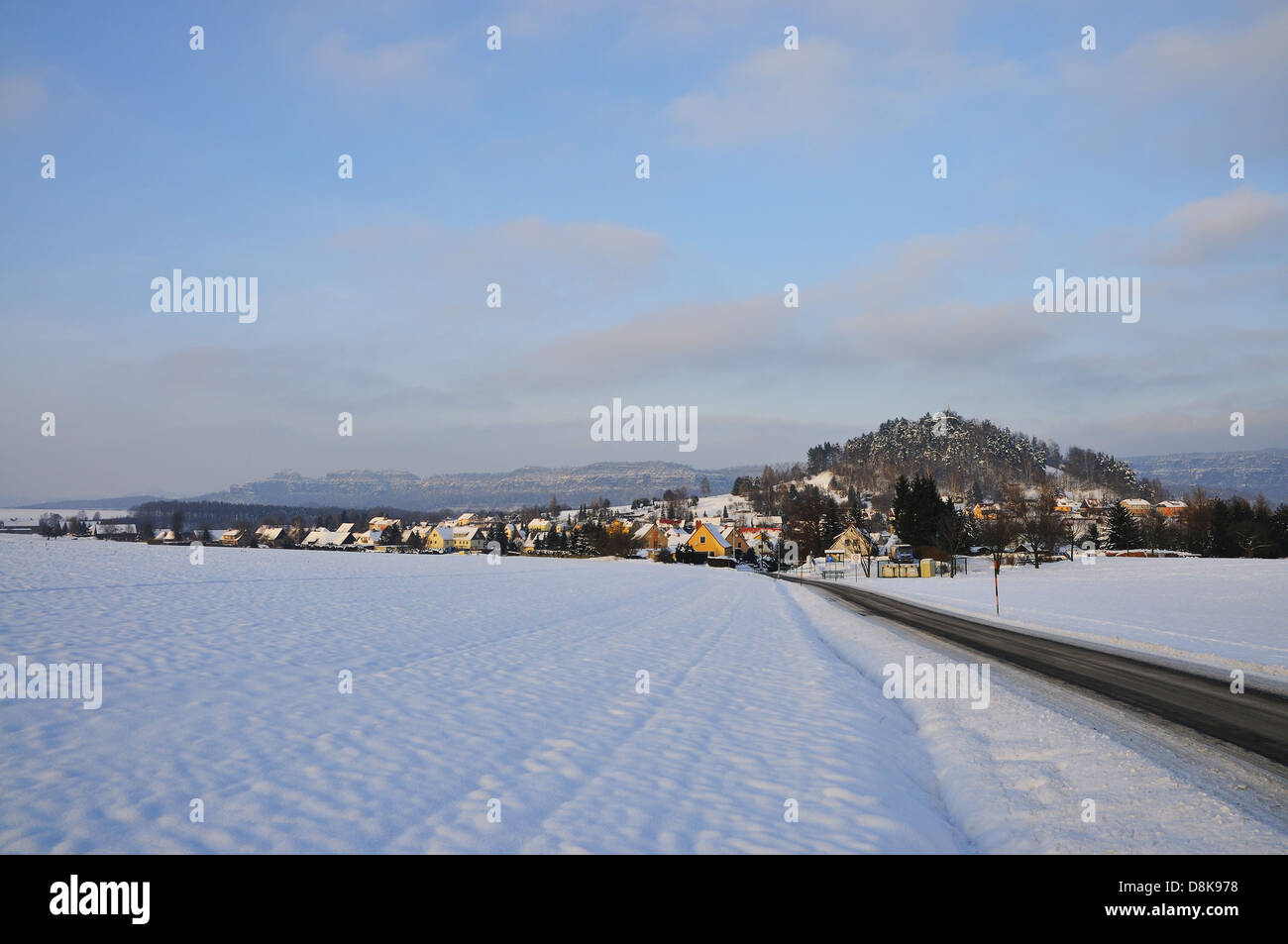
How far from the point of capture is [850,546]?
105 metres

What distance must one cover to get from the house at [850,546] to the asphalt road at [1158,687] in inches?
3230

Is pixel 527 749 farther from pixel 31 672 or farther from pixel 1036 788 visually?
pixel 31 672

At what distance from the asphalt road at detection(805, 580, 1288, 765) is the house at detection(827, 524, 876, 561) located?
82043 mm

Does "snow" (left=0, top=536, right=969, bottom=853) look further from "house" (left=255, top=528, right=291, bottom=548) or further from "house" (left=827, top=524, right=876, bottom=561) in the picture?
"house" (left=255, top=528, right=291, bottom=548)

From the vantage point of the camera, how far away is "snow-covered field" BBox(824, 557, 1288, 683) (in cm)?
1741

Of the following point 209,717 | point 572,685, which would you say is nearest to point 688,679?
point 572,685

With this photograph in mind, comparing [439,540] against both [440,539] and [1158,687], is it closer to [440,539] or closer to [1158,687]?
[440,539]

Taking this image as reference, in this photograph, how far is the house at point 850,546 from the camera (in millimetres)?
101656

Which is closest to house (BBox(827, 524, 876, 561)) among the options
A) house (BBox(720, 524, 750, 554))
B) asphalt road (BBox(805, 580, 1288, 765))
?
house (BBox(720, 524, 750, 554))

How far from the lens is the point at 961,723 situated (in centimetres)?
1017

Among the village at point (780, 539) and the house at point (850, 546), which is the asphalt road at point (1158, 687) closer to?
the village at point (780, 539)
